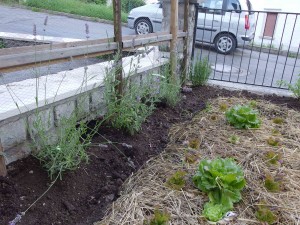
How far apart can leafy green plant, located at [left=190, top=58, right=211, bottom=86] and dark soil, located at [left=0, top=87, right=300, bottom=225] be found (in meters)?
1.75

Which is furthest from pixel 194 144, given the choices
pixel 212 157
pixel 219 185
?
pixel 219 185

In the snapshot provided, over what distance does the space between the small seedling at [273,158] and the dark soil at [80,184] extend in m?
0.89

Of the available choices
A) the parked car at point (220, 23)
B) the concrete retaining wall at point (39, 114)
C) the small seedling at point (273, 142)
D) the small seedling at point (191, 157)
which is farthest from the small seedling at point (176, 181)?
the parked car at point (220, 23)

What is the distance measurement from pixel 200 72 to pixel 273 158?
196 cm

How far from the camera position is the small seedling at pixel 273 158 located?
234cm

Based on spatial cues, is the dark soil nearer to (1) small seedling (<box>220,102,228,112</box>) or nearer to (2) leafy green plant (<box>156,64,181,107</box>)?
(2) leafy green plant (<box>156,64,181,107</box>)

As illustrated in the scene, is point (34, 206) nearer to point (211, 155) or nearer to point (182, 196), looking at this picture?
point (182, 196)

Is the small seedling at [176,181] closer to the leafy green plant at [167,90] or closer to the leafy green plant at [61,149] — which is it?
the leafy green plant at [61,149]

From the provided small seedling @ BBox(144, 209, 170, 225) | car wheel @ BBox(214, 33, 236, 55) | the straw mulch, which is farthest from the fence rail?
car wheel @ BBox(214, 33, 236, 55)

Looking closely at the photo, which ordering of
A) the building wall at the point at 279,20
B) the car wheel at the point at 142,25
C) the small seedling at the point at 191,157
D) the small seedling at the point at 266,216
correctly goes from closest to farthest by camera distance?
the small seedling at the point at 266,216 → the small seedling at the point at 191,157 → the car wheel at the point at 142,25 → the building wall at the point at 279,20

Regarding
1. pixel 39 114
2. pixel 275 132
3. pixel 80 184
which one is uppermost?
pixel 39 114

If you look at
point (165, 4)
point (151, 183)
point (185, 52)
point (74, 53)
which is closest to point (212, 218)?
point (151, 183)

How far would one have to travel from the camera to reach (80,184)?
1867 mm

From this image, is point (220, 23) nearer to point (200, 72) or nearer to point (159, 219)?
point (200, 72)
